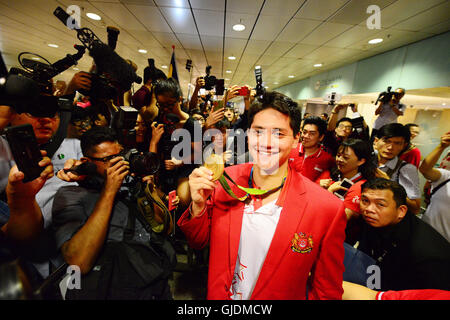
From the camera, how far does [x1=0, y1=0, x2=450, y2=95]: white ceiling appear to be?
3.04 m

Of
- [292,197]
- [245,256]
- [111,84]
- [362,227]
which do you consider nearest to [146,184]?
[245,256]

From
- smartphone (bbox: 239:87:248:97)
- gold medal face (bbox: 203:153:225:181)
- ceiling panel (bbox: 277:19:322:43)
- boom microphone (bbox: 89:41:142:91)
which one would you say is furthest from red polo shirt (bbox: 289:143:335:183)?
ceiling panel (bbox: 277:19:322:43)

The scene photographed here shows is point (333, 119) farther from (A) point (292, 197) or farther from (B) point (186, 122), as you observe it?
(A) point (292, 197)

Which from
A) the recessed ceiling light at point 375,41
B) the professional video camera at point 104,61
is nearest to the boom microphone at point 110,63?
the professional video camera at point 104,61

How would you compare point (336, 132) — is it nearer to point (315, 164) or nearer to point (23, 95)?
point (315, 164)

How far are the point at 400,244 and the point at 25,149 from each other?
234cm

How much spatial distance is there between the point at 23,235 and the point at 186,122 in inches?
69.2

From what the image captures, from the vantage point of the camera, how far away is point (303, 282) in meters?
0.98

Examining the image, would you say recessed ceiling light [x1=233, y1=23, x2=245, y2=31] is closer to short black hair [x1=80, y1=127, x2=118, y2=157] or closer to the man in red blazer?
the man in red blazer

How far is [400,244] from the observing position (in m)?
1.30

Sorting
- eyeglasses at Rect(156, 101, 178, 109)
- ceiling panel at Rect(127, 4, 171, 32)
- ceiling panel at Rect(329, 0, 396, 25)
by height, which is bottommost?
eyeglasses at Rect(156, 101, 178, 109)

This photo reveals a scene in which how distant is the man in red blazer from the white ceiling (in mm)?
3234

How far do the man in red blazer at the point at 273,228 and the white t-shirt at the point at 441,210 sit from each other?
1758mm

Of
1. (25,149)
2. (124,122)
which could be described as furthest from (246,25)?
(25,149)
